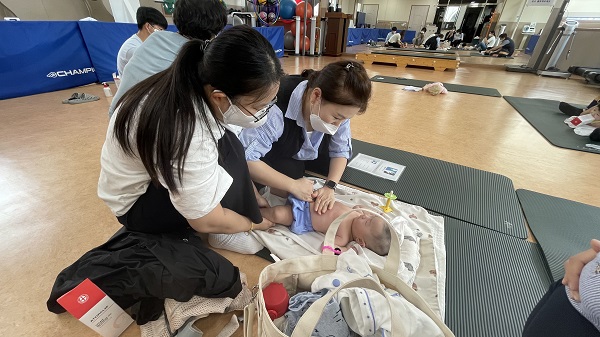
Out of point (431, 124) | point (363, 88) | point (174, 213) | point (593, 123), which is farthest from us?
point (431, 124)

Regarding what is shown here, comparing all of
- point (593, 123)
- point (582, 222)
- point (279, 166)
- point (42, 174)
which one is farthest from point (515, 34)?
point (42, 174)

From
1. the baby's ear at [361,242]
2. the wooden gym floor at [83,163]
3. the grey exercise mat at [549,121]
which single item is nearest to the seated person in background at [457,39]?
the wooden gym floor at [83,163]

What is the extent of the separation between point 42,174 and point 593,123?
17.5ft

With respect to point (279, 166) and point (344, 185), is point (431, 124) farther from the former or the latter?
point (279, 166)

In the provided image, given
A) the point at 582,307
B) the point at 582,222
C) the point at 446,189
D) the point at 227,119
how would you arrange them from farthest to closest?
the point at 446,189
the point at 582,222
the point at 227,119
the point at 582,307

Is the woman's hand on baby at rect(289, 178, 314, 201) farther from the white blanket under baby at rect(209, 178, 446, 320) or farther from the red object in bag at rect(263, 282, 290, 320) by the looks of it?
the red object in bag at rect(263, 282, 290, 320)

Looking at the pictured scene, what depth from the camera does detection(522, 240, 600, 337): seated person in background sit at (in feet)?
1.62

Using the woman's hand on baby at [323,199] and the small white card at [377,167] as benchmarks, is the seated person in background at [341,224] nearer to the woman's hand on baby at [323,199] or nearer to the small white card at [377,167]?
the woman's hand on baby at [323,199]

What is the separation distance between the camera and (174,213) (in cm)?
101

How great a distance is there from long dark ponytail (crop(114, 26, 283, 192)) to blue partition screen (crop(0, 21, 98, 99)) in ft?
13.9

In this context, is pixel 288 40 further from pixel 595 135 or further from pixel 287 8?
pixel 595 135

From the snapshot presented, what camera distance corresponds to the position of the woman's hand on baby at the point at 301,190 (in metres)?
1.38

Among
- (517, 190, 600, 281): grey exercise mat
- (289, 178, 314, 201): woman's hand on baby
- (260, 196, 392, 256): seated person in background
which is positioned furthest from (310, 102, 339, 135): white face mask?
(517, 190, 600, 281): grey exercise mat

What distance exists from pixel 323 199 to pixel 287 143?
39 centimetres
